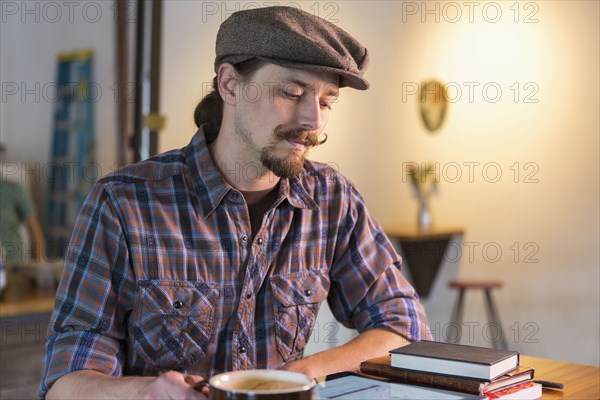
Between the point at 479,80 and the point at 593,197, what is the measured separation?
115 centimetres

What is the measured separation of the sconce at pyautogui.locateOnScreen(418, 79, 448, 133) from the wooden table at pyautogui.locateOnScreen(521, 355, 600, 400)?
4430mm

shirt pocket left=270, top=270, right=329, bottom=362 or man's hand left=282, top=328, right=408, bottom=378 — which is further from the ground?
shirt pocket left=270, top=270, right=329, bottom=362

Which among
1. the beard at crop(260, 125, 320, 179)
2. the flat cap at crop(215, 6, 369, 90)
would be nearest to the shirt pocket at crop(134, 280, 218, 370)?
the beard at crop(260, 125, 320, 179)

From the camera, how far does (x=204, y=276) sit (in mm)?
1733

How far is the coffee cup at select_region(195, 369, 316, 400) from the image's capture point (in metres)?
0.96

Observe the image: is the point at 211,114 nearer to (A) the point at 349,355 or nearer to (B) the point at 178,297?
(B) the point at 178,297

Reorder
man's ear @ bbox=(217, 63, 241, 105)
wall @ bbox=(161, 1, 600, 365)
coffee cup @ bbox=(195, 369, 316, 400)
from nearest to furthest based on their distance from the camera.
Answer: coffee cup @ bbox=(195, 369, 316, 400)
man's ear @ bbox=(217, 63, 241, 105)
wall @ bbox=(161, 1, 600, 365)

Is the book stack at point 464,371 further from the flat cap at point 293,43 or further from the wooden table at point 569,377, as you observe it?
the flat cap at point 293,43

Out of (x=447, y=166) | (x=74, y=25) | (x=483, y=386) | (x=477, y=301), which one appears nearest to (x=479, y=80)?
(x=447, y=166)

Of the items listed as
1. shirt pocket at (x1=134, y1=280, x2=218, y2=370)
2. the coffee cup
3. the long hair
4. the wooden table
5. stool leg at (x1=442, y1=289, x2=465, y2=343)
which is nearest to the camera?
the coffee cup

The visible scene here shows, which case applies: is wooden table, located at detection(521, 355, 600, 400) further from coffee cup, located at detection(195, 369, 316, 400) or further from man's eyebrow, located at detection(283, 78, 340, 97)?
man's eyebrow, located at detection(283, 78, 340, 97)

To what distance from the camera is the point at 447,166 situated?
6016 millimetres

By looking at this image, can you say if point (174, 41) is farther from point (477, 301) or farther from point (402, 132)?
point (477, 301)

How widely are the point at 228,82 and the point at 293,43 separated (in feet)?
0.76
